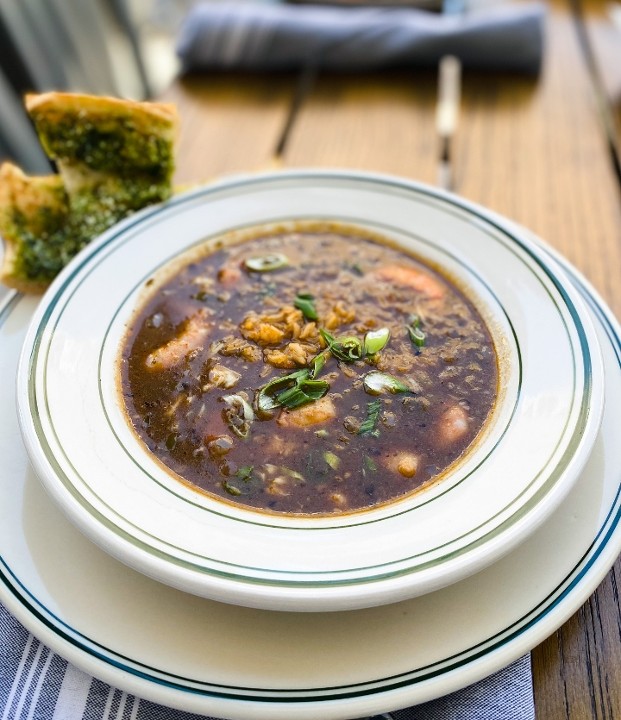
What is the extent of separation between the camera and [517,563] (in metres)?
1.73

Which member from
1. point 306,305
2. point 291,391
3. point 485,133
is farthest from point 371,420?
point 485,133

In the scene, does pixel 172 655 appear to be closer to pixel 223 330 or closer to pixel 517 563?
pixel 517 563

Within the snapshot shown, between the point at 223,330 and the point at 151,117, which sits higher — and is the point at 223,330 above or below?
below

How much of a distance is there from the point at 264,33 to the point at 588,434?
336 centimetres

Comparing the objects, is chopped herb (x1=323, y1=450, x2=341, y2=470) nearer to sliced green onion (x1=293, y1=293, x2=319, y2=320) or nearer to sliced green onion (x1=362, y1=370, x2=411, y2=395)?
sliced green onion (x1=362, y1=370, x2=411, y2=395)

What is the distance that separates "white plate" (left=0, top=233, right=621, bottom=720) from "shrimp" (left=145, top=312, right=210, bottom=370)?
0.65 metres

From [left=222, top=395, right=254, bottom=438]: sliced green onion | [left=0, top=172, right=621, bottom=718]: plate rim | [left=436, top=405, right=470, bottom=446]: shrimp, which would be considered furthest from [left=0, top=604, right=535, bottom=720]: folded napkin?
[left=222, top=395, right=254, bottom=438]: sliced green onion

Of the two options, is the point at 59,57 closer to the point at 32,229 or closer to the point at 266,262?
the point at 32,229

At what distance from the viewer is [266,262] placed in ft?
9.04

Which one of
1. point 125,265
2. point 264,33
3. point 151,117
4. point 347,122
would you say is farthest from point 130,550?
point 264,33

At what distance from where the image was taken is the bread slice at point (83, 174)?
2.72 meters

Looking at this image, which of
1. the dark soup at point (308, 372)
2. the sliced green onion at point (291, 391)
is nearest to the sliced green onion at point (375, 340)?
the dark soup at point (308, 372)

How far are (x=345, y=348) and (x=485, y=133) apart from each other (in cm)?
211

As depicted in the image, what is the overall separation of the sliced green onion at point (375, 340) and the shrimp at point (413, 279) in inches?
11.6
